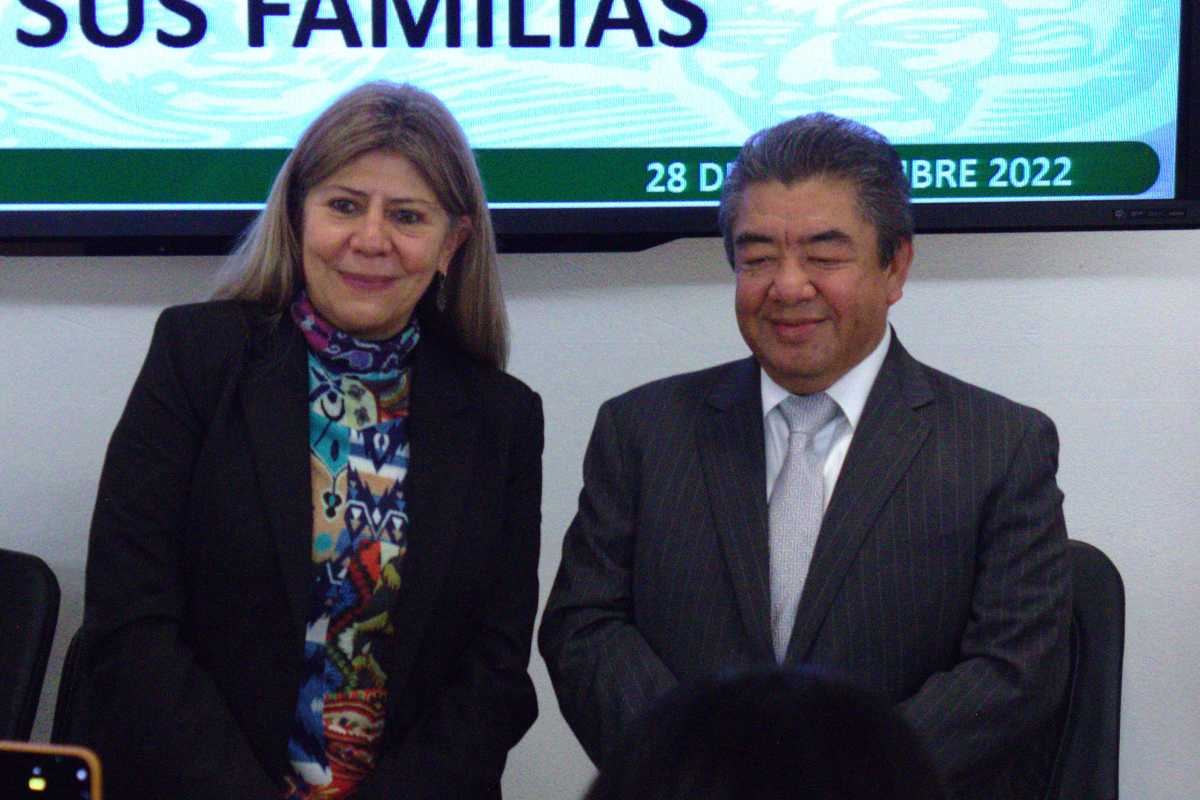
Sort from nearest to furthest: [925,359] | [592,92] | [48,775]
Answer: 1. [48,775]
2. [592,92]
3. [925,359]

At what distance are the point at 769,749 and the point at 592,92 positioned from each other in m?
2.02

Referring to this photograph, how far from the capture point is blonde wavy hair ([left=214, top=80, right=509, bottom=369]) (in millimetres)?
2162

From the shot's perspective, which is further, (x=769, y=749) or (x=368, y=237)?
(x=368, y=237)

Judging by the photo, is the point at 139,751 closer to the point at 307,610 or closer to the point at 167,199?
the point at 307,610

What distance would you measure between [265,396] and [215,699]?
1.37 feet

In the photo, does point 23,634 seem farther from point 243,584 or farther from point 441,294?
point 441,294

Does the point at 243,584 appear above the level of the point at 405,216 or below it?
below

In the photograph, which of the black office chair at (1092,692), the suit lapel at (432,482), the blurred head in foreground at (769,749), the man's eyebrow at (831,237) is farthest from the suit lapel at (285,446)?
the blurred head in foreground at (769,749)

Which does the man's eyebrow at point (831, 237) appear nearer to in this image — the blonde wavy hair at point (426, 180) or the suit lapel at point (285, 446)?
the blonde wavy hair at point (426, 180)

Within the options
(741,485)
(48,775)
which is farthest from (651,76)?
(48,775)

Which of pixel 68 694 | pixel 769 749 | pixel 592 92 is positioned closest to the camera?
pixel 769 749

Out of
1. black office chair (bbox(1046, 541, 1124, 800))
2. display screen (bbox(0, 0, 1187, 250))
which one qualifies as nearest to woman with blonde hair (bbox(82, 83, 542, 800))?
display screen (bbox(0, 0, 1187, 250))

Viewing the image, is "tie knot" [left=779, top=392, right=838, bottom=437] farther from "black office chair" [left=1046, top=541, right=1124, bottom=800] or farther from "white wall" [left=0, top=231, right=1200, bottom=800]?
"white wall" [left=0, top=231, right=1200, bottom=800]

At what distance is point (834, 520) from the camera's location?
2041mm
